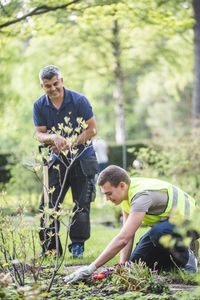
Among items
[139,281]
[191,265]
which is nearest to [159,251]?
[191,265]

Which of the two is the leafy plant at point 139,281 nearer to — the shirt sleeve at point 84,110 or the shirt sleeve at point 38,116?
the shirt sleeve at point 84,110

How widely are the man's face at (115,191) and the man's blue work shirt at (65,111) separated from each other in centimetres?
101

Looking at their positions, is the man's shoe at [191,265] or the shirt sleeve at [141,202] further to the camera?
the man's shoe at [191,265]

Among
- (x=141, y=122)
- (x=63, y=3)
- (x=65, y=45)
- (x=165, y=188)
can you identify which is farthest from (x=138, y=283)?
(x=141, y=122)

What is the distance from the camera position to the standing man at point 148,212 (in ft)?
9.75

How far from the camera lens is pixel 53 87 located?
388cm

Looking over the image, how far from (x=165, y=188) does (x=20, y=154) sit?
616cm

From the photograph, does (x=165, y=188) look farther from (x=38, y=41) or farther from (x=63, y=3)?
(x=38, y=41)

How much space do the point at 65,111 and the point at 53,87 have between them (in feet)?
1.01

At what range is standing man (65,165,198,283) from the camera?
2.97 meters

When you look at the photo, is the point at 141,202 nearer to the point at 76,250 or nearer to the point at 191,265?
the point at 191,265

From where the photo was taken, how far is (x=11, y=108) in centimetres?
1328

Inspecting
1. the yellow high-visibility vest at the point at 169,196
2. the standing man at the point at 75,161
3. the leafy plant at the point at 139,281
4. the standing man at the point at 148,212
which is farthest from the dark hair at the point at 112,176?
the standing man at the point at 75,161

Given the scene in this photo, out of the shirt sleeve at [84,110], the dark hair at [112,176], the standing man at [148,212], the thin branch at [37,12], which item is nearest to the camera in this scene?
the standing man at [148,212]
